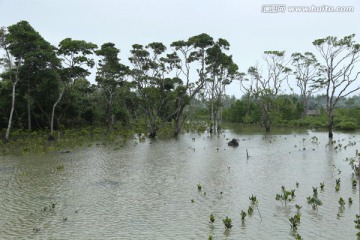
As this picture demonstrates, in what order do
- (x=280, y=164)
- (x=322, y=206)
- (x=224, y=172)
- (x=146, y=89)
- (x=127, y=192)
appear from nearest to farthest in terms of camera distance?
(x=322, y=206) → (x=127, y=192) → (x=224, y=172) → (x=280, y=164) → (x=146, y=89)

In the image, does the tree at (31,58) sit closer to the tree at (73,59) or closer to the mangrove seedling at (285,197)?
the tree at (73,59)

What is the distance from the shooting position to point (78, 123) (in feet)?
156

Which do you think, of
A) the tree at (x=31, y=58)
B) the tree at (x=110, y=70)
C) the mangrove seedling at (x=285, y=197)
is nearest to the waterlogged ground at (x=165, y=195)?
the mangrove seedling at (x=285, y=197)

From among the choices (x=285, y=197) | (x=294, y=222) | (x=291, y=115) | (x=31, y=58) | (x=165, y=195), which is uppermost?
(x=31, y=58)

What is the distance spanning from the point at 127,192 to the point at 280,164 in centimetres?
1025

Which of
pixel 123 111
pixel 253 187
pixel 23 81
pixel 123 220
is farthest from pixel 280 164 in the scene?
pixel 123 111

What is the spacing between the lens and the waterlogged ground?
975cm

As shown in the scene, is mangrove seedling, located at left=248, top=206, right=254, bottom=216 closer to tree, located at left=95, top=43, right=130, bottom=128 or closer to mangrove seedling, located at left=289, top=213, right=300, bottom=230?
mangrove seedling, located at left=289, top=213, right=300, bottom=230

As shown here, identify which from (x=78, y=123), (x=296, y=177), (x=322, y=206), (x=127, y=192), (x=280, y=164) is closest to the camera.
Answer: (x=322, y=206)

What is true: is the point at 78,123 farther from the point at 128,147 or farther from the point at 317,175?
the point at 317,175

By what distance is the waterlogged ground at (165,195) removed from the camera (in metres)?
9.75

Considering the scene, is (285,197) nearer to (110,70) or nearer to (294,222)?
(294,222)

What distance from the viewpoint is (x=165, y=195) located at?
1348 cm

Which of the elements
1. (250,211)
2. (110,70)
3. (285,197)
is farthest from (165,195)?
(110,70)
